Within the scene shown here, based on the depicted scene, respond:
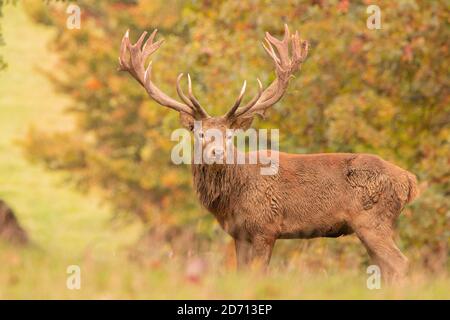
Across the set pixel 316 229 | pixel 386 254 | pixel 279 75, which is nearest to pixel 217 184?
pixel 316 229

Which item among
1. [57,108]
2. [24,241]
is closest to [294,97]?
[24,241]

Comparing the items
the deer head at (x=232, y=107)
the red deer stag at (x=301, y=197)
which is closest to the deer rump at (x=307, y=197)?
the red deer stag at (x=301, y=197)

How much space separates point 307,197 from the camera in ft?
30.1

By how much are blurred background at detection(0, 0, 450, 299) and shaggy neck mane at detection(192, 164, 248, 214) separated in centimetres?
65

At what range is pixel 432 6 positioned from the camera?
561 inches

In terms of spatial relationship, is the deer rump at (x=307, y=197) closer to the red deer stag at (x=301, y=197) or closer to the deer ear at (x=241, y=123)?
the red deer stag at (x=301, y=197)

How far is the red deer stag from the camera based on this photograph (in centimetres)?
894

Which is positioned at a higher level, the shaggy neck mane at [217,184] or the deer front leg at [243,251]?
the shaggy neck mane at [217,184]

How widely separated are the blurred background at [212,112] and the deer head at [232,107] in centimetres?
115

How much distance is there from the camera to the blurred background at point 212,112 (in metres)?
6.93

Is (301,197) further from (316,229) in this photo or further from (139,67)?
(139,67)

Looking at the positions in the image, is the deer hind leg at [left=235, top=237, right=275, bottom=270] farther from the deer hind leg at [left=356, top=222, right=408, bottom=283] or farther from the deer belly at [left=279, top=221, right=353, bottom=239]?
the deer hind leg at [left=356, top=222, right=408, bottom=283]

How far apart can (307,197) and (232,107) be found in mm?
1099
